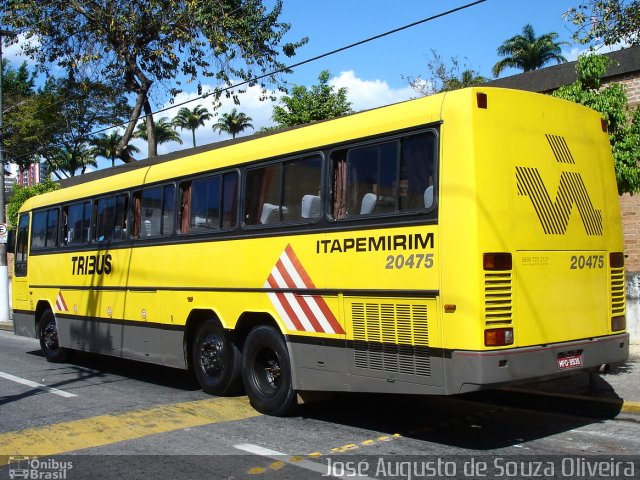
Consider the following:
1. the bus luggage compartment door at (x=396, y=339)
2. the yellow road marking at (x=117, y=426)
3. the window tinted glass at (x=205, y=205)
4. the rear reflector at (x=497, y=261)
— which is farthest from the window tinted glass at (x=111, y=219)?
the rear reflector at (x=497, y=261)

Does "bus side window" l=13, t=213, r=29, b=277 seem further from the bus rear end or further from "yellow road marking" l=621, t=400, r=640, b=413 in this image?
"yellow road marking" l=621, t=400, r=640, b=413

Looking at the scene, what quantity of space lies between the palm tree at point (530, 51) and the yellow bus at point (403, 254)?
119ft

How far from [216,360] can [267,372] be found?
1096 mm

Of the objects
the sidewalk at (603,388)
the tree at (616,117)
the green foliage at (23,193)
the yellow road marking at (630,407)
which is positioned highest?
the green foliage at (23,193)

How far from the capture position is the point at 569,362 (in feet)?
20.5

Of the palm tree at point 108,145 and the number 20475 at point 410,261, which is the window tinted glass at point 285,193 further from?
the palm tree at point 108,145

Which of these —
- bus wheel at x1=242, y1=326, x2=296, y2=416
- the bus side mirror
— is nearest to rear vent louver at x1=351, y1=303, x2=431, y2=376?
bus wheel at x1=242, y1=326, x2=296, y2=416

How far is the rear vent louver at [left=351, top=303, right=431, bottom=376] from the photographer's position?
5.99 metres

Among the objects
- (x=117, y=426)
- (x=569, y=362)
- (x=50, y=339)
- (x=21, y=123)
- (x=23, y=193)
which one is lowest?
(x=117, y=426)

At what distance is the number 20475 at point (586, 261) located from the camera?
21.3 feet

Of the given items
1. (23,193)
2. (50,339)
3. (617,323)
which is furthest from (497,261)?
(23,193)

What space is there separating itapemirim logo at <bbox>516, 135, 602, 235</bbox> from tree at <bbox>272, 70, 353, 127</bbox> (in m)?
26.1

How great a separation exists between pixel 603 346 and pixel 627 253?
672 cm

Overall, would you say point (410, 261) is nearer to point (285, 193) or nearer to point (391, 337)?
point (391, 337)
